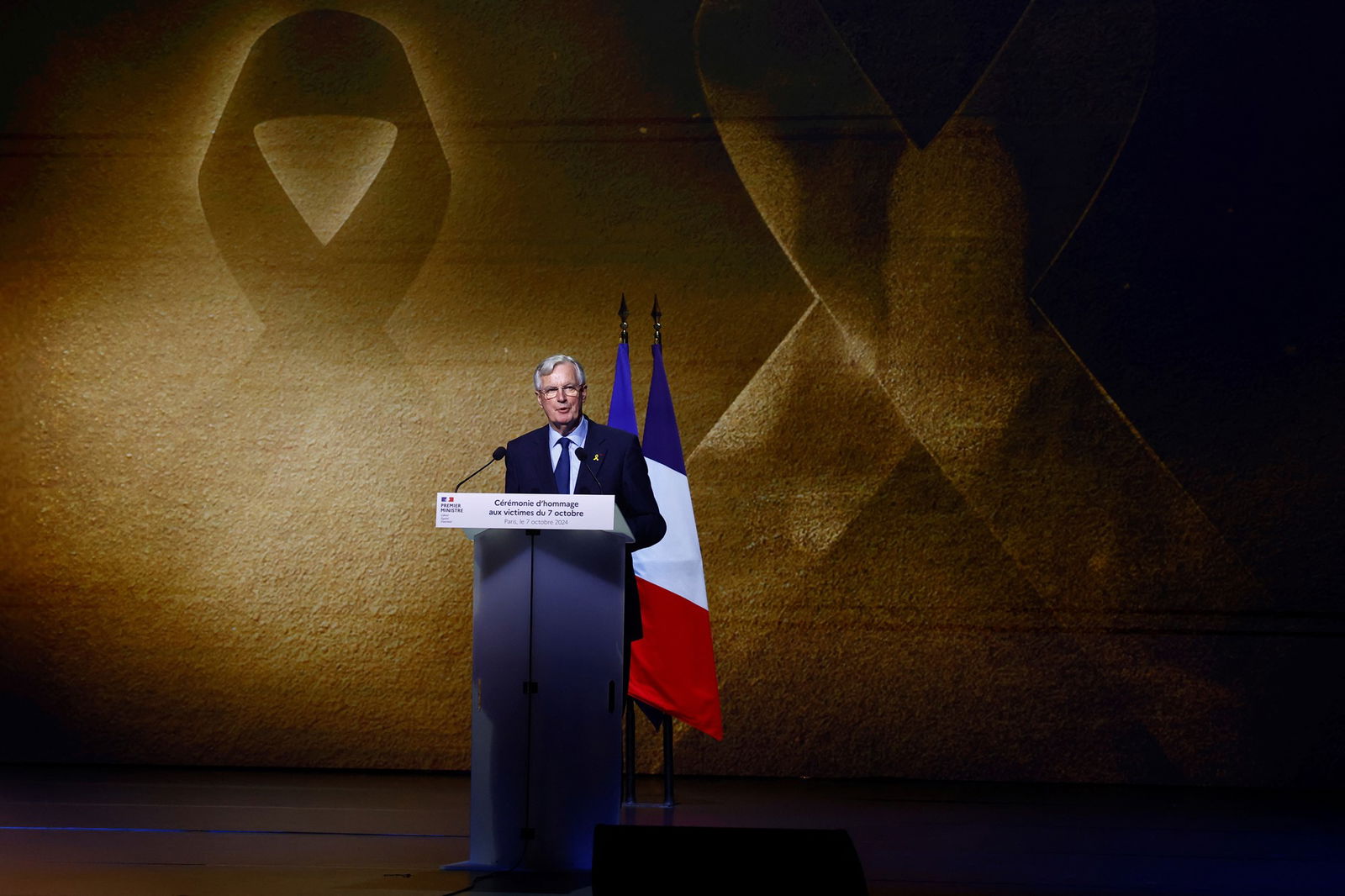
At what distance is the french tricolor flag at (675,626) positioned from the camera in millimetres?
4289

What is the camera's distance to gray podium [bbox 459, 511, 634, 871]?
2.71m

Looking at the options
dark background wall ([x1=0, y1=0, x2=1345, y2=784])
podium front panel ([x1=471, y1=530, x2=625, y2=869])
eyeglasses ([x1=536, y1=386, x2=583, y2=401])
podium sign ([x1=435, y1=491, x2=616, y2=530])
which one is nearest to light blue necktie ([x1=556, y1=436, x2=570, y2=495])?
eyeglasses ([x1=536, y1=386, x2=583, y2=401])

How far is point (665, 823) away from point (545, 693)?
1.16 m

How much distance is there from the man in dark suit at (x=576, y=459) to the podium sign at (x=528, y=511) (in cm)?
42

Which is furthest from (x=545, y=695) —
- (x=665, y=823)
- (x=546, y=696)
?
(x=665, y=823)

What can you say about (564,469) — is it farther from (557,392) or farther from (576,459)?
(557,392)

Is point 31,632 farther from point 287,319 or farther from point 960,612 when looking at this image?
point 960,612

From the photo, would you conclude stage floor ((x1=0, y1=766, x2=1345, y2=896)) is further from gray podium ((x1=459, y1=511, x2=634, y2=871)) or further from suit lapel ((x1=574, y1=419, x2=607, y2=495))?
suit lapel ((x1=574, y1=419, x2=607, y2=495))

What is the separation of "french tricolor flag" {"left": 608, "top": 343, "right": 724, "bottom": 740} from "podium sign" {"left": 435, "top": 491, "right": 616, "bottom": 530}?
1.69 meters

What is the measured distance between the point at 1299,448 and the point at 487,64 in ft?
12.3

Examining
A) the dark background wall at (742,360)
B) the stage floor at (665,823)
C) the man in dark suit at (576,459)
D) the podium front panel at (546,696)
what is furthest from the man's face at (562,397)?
the dark background wall at (742,360)

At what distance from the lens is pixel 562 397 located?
315cm

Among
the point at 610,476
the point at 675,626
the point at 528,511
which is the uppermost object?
the point at 610,476

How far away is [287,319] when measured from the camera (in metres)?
5.17
